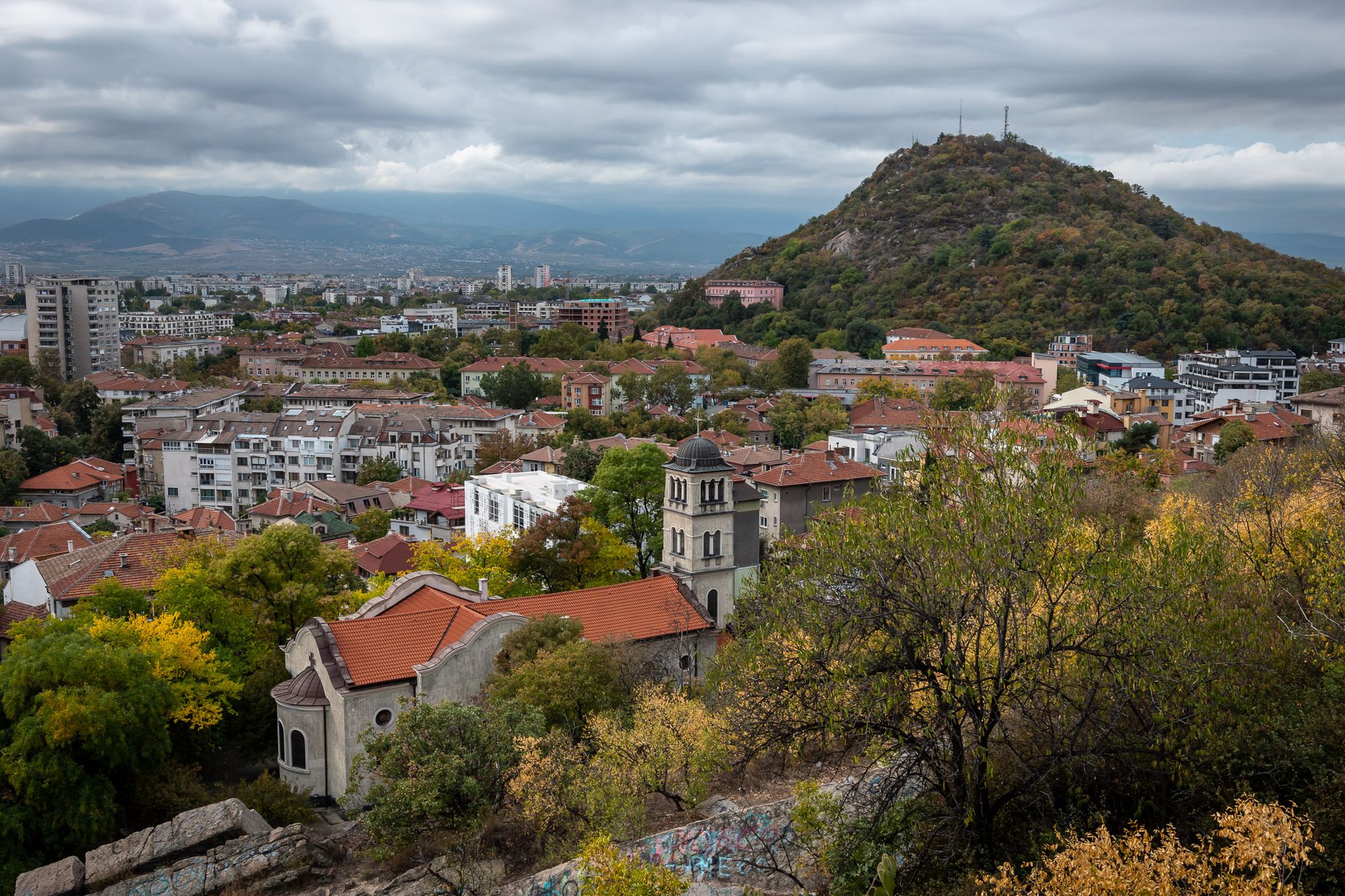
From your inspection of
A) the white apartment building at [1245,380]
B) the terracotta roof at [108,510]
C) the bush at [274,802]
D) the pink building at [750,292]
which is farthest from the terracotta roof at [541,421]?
the pink building at [750,292]

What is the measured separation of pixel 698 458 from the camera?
90.5 feet

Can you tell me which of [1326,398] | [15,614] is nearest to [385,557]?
[15,614]

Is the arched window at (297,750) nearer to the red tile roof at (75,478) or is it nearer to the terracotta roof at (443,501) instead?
the terracotta roof at (443,501)

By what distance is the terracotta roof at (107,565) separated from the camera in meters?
33.9

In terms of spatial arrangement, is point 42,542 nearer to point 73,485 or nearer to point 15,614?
point 15,614

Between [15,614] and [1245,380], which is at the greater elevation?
[1245,380]

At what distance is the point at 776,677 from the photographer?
13.6 metres

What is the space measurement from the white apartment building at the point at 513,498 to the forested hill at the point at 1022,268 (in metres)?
71.9

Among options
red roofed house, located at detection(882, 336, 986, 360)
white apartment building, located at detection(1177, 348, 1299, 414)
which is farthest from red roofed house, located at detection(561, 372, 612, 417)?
white apartment building, located at detection(1177, 348, 1299, 414)

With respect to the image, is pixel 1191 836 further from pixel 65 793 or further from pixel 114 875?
pixel 65 793

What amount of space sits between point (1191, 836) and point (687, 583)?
1589 cm

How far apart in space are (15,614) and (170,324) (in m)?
138

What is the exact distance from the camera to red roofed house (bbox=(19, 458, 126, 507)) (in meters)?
62.7

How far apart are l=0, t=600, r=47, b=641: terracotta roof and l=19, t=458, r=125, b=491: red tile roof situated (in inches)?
1256
